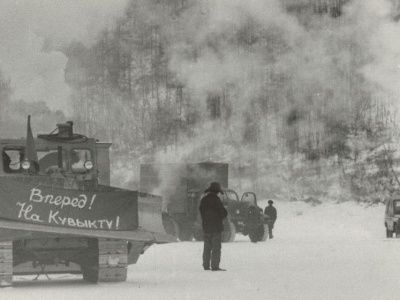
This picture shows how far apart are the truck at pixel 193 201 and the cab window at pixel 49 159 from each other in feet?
61.4

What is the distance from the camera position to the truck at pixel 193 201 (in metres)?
39.1

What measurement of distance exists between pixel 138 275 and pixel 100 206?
2709mm

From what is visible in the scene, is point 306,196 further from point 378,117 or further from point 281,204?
point 378,117

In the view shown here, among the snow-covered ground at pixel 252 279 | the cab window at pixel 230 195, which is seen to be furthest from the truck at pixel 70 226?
the cab window at pixel 230 195

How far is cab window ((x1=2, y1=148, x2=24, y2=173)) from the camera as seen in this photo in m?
18.6

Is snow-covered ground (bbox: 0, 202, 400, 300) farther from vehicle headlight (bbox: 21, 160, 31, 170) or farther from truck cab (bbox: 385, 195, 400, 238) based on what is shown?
truck cab (bbox: 385, 195, 400, 238)

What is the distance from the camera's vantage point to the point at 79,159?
1922 cm

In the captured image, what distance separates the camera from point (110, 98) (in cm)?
7644

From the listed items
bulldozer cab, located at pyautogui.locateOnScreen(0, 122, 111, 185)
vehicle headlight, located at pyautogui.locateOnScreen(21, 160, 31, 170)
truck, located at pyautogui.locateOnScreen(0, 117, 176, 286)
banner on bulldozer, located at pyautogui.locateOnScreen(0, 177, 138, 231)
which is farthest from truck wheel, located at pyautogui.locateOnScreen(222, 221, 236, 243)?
banner on bulldozer, located at pyautogui.locateOnScreen(0, 177, 138, 231)

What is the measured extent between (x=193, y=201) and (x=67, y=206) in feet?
79.8

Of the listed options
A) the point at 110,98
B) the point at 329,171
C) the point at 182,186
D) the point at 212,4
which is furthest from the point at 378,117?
the point at 182,186

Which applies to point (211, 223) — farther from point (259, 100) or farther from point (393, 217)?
point (259, 100)

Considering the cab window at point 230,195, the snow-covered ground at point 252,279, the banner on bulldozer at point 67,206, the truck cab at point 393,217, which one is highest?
the cab window at point 230,195

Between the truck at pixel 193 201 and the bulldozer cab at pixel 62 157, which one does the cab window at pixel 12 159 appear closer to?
the bulldozer cab at pixel 62 157
